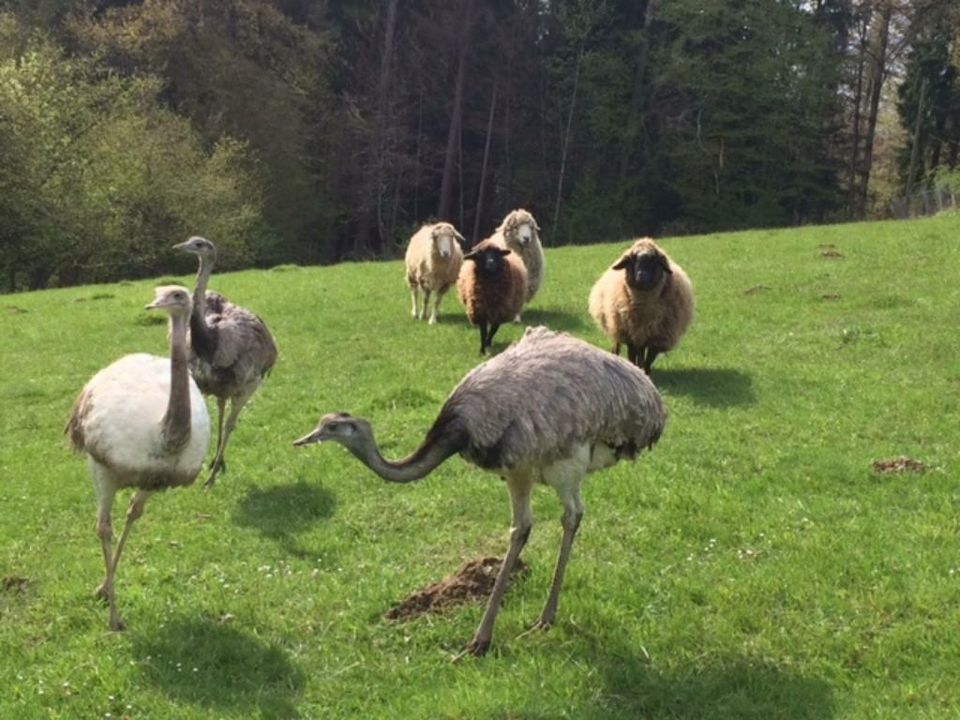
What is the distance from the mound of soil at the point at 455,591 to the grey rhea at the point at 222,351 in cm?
344

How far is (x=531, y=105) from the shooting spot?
51688 mm

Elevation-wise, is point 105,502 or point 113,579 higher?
point 105,502

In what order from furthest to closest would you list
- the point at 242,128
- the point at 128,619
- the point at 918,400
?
the point at 242,128, the point at 918,400, the point at 128,619

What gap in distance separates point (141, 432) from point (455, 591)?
2346 mm

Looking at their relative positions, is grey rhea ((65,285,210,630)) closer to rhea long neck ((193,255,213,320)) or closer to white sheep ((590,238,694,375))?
Result: rhea long neck ((193,255,213,320))

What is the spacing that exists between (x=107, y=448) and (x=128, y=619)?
120 cm

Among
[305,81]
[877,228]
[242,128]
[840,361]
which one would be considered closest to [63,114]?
[242,128]

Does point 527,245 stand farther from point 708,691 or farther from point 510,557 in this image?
point 708,691

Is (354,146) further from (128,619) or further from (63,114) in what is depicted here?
(128,619)

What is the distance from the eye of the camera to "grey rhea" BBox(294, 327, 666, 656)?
18.7 feet

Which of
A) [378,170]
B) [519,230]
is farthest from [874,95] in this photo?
[519,230]

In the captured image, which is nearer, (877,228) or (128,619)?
(128,619)

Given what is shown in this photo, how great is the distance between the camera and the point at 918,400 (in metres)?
10.7

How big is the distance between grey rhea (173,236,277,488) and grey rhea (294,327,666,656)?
13.6ft
